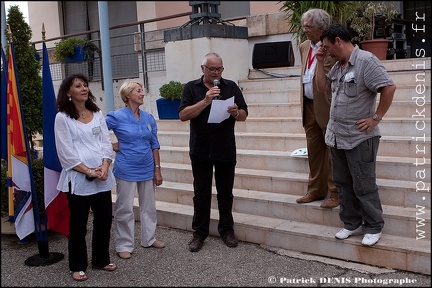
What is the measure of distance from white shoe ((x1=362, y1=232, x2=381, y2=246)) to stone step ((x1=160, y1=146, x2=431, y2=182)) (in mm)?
950

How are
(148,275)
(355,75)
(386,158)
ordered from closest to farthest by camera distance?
(355,75) < (148,275) < (386,158)

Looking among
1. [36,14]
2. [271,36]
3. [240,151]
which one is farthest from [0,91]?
[36,14]

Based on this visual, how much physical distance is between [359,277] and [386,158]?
5.24 feet

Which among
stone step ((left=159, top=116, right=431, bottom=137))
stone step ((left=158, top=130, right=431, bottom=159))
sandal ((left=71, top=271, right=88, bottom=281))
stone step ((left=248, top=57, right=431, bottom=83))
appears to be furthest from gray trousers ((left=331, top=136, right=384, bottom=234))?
stone step ((left=248, top=57, right=431, bottom=83))

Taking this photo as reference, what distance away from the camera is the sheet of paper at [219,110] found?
4551 millimetres

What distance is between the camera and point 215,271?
14.4ft

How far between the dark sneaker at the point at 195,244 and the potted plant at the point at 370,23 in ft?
14.8

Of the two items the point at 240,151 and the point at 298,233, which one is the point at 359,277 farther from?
the point at 240,151

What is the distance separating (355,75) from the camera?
4.05 meters

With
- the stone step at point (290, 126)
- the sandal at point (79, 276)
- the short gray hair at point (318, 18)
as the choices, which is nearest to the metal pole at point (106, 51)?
the stone step at point (290, 126)

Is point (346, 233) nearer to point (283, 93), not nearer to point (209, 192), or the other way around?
point (209, 192)

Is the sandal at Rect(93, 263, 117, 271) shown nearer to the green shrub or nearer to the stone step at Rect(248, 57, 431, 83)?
the green shrub

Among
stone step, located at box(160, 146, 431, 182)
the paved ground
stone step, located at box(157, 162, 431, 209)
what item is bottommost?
the paved ground

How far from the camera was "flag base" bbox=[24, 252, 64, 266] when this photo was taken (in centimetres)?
477
